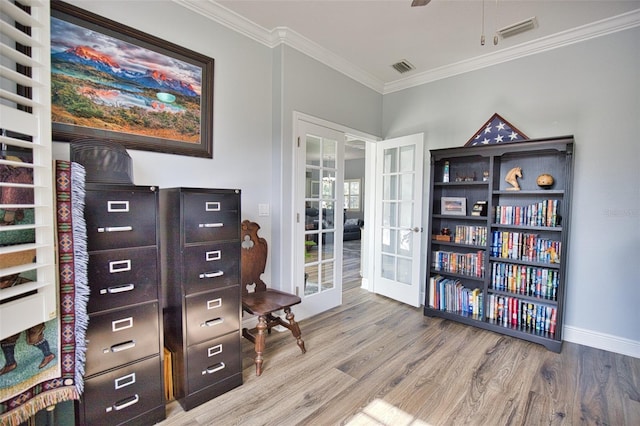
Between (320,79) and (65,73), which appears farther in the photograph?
(320,79)

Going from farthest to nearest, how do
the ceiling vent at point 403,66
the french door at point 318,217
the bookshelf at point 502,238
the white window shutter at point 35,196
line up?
the ceiling vent at point 403,66 < the french door at point 318,217 < the bookshelf at point 502,238 < the white window shutter at point 35,196

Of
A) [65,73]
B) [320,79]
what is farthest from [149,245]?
[320,79]

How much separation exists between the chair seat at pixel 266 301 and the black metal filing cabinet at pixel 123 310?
0.69 metres

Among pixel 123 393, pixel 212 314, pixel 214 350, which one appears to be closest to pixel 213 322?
pixel 212 314

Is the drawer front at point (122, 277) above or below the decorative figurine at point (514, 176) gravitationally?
below

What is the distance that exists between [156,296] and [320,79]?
256 cm

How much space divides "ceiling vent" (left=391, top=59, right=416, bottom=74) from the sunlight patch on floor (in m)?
3.27

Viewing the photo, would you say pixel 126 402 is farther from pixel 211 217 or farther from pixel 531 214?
pixel 531 214

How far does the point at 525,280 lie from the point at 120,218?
3264 millimetres

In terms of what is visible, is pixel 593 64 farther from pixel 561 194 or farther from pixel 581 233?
pixel 581 233

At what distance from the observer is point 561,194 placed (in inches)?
105

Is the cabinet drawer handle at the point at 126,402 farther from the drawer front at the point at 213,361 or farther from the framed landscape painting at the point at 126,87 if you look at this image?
the framed landscape painting at the point at 126,87

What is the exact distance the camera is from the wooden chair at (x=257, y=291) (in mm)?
2326

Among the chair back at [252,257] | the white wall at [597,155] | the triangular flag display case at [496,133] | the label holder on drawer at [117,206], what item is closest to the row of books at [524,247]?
the white wall at [597,155]
